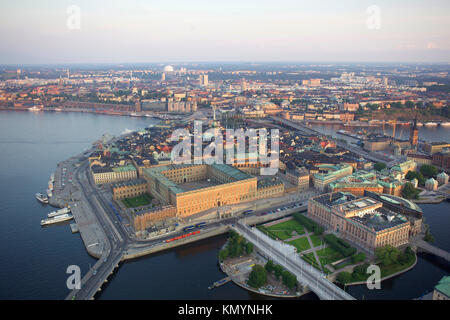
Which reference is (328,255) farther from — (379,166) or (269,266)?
(379,166)

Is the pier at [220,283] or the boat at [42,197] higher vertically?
the boat at [42,197]

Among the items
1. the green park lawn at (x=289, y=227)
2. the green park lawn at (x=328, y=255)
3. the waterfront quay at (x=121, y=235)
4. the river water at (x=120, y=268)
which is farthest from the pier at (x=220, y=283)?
the green park lawn at (x=289, y=227)

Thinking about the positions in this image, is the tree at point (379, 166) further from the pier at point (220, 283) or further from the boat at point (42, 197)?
the boat at point (42, 197)

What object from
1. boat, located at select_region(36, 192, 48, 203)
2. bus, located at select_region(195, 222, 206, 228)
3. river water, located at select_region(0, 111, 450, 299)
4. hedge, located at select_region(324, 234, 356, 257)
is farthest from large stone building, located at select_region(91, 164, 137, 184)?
hedge, located at select_region(324, 234, 356, 257)

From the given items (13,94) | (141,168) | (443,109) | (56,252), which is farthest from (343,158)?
(13,94)
